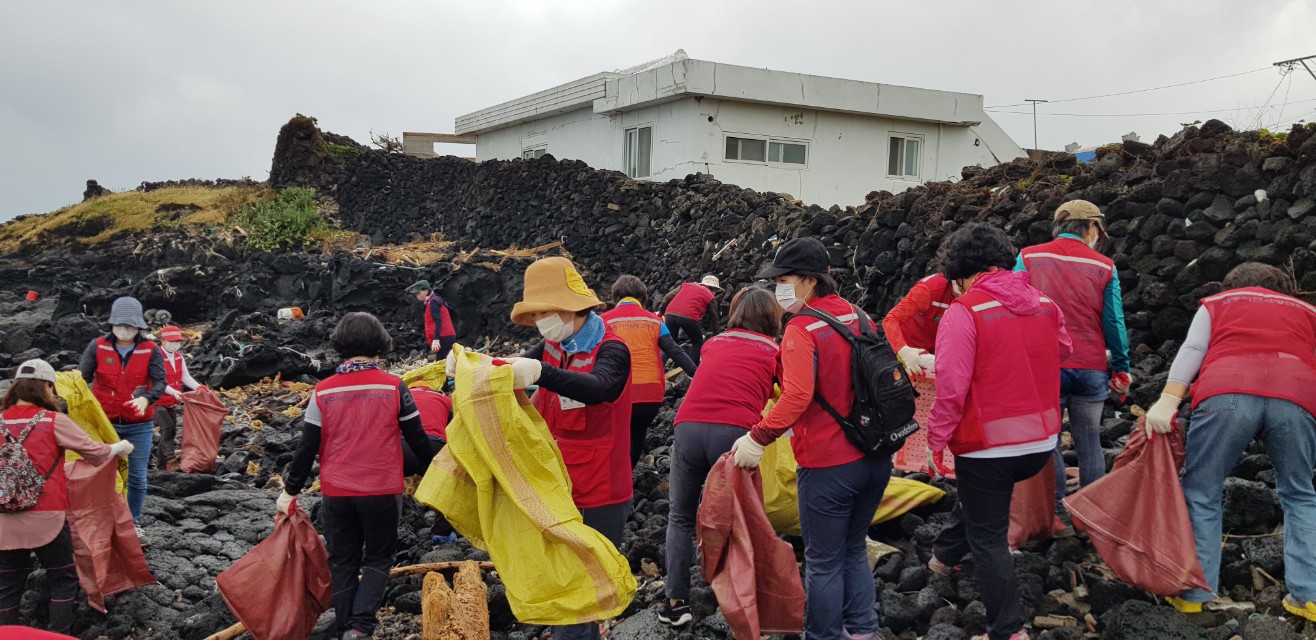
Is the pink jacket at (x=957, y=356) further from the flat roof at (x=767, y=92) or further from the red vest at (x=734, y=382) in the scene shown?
the flat roof at (x=767, y=92)

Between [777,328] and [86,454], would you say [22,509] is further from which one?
[777,328]

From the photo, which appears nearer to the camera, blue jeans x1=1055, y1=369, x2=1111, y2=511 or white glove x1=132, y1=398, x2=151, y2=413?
blue jeans x1=1055, y1=369, x2=1111, y2=511

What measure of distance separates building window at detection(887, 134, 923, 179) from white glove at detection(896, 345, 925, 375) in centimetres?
1492

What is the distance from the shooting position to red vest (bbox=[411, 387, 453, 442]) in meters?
5.38

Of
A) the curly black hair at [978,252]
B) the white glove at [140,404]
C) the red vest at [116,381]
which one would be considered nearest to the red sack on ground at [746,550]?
the curly black hair at [978,252]

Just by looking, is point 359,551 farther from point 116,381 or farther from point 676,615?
point 116,381

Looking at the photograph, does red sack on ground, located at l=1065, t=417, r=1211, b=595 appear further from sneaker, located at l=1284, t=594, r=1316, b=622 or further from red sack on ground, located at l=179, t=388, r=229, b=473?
red sack on ground, located at l=179, t=388, r=229, b=473

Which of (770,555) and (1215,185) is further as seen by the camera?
(1215,185)

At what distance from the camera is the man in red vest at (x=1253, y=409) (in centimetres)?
369

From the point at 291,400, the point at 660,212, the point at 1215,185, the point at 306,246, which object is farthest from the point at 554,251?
the point at 1215,185

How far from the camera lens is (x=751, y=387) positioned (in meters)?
4.54

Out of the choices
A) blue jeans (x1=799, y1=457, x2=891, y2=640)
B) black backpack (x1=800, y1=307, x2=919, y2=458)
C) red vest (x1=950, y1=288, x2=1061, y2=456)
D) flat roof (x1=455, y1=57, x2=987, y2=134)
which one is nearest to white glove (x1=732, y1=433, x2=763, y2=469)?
blue jeans (x1=799, y1=457, x2=891, y2=640)

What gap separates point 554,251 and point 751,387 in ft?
47.0

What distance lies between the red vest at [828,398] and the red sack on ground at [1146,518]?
1.34m
